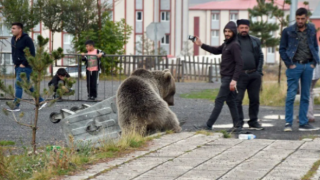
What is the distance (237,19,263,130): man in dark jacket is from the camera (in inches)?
416

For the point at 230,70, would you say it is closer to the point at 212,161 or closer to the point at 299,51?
the point at 299,51

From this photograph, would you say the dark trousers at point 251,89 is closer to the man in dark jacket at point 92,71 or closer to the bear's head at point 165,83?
the bear's head at point 165,83

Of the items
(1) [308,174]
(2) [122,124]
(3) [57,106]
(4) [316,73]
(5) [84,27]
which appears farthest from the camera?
(5) [84,27]

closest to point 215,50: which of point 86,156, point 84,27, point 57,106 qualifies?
point 86,156

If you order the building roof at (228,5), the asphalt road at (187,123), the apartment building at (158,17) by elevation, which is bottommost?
the asphalt road at (187,123)

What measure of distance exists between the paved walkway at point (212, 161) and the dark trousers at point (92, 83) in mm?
7436

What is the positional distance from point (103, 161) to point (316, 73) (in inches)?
247

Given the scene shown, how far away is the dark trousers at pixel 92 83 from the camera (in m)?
15.9

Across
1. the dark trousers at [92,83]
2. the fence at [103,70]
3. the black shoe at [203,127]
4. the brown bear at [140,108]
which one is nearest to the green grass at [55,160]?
the brown bear at [140,108]

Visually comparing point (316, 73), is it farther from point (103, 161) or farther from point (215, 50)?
point (103, 161)

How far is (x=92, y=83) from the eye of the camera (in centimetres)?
1584

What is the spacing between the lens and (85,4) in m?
31.2

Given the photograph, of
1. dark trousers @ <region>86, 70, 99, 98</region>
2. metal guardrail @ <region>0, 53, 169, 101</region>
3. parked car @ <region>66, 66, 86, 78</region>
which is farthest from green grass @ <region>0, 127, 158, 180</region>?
parked car @ <region>66, 66, 86, 78</region>

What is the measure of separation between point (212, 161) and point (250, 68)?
395 centimetres
